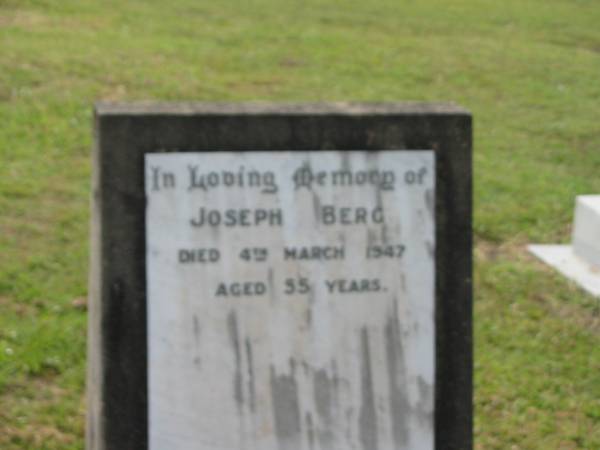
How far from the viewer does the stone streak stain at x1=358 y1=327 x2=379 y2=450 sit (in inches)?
147

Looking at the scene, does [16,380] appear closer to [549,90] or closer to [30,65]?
[30,65]

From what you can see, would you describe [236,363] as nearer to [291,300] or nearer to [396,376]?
[291,300]

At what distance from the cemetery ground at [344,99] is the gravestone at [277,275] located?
1120mm

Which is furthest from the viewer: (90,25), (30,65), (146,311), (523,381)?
(90,25)

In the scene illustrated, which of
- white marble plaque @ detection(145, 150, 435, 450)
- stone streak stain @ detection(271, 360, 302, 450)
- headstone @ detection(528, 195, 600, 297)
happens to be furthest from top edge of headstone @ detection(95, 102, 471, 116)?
headstone @ detection(528, 195, 600, 297)

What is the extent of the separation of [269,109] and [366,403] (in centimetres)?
91

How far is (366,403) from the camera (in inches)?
147

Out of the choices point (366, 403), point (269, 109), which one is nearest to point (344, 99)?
point (269, 109)

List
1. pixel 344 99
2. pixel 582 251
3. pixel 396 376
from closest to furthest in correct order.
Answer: pixel 396 376
pixel 582 251
pixel 344 99

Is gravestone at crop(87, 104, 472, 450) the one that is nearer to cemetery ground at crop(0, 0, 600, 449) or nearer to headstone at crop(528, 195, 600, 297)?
cemetery ground at crop(0, 0, 600, 449)

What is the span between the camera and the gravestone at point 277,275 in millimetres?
3602

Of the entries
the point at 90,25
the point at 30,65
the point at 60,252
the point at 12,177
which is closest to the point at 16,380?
the point at 60,252

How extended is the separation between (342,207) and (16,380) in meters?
1.88

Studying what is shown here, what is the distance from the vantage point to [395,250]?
3.77 metres
